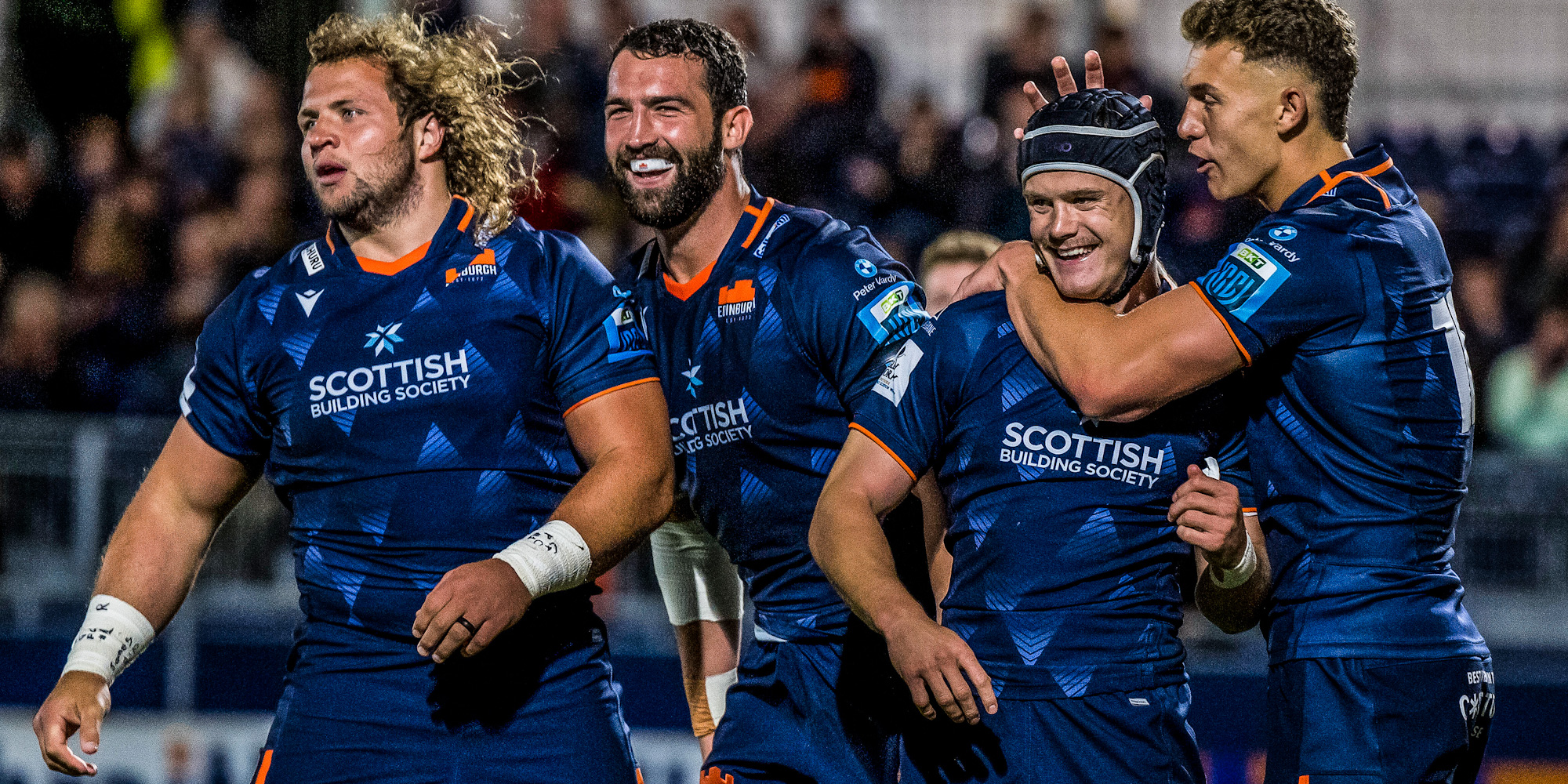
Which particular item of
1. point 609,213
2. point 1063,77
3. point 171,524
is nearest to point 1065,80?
point 1063,77

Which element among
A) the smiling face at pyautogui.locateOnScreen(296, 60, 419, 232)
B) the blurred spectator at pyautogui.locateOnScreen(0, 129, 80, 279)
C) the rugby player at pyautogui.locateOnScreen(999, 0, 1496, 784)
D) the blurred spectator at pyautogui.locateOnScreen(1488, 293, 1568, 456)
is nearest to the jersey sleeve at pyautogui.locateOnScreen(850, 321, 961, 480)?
the rugby player at pyautogui.locateOnScreen(999, 0, 1496, 784)

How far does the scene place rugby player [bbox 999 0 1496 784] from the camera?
3.50m

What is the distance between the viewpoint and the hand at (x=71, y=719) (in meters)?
3.76

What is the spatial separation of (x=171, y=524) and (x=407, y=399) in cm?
76

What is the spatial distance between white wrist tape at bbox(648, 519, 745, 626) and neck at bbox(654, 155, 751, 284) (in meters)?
0.85

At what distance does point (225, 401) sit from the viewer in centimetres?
413

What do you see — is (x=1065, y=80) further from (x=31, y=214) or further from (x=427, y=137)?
(x=31, y=214)

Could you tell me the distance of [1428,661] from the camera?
3.53 metres

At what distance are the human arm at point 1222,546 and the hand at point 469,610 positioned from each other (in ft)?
4.79

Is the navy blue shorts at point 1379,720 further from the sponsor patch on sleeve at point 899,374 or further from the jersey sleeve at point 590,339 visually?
the jersey sleeve at point 590,339

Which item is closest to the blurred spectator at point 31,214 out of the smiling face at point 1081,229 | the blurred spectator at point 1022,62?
the blurred spectator at point 1022,62

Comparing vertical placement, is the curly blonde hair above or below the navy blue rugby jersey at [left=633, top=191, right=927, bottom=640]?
above

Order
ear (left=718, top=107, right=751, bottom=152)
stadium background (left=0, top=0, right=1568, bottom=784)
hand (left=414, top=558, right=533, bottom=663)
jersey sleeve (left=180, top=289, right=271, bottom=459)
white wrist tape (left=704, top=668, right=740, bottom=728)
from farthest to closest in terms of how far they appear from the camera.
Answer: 1. stadium background (left=0, top=0, right=1568, bottom=784)
2. white wrist tape (left=704, top=668, right=740, bottom=728)
3. ear (left=718, top=107, right=751, bottom=152)
4. jersey sleeve (left=180, top=289, right=271, bottom=459)
5. hand (left=414, top=558, right=533, bottom=663)

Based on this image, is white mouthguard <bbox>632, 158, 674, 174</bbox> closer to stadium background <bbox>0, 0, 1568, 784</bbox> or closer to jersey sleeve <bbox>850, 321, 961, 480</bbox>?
jersey sleeve <bbox>850, 321, 961, 480</bbox>
